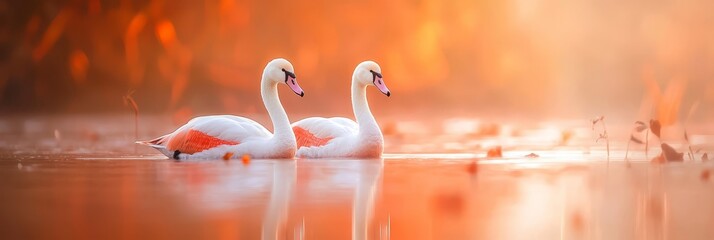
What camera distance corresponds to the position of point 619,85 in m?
17.5

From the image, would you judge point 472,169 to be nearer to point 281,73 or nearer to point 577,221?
point 281,73

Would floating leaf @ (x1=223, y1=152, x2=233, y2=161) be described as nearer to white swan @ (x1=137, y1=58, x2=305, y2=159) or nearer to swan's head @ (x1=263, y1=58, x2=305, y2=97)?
white swan @ (x1=137, y1=58, x2=305, y2=159)

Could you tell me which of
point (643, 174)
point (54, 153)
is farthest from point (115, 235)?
point (54, 153)

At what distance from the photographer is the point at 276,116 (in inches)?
281

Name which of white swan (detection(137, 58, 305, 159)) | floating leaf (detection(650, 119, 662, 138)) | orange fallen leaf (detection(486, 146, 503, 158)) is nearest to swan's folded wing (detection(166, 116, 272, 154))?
white swan (detection(137, 58, 305, 159))

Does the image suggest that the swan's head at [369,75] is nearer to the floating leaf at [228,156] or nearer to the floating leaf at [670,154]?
the floating leaf at [228,156]

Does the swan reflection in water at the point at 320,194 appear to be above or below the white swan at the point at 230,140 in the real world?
below

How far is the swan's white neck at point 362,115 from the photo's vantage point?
729 cm

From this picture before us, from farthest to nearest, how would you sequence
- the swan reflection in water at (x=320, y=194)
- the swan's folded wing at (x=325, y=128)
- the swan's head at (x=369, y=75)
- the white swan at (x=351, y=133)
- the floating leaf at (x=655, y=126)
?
the swan's head at (x=369, y=75)
the swan's folded wing at (x=325, y=128)
the white swan at (x=351, y=133)
the floating leaf at (x=655, y=126)
the swan reflection in water at (x=320, y=194)

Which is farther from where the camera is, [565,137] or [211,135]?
[565,137]

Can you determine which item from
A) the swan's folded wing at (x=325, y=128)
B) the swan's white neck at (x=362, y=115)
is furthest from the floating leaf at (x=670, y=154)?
the swan's folded wing at (x=325, y=128)

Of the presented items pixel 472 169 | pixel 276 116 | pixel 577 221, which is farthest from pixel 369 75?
pixel 577 221

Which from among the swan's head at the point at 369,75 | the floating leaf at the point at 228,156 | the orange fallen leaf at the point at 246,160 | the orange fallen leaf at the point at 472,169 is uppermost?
the swan's head at the point at 369,75

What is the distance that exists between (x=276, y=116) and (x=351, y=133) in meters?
0.53
